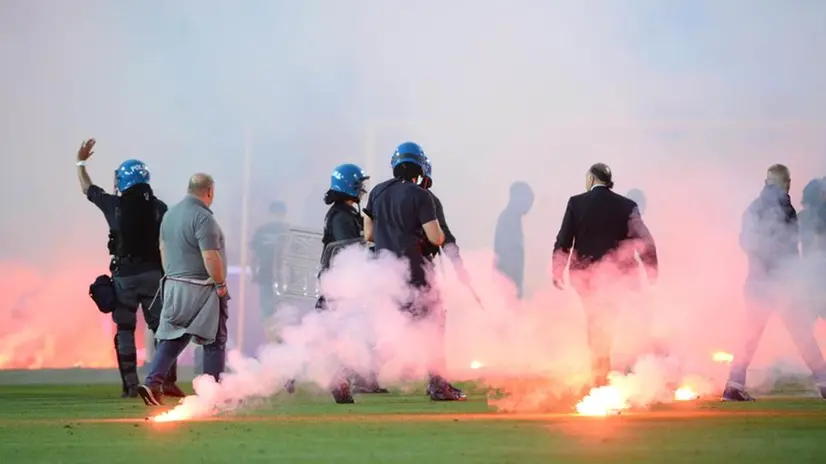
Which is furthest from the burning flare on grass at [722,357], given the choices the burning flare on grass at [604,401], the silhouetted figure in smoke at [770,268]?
the burning flare on grass at [604,401]

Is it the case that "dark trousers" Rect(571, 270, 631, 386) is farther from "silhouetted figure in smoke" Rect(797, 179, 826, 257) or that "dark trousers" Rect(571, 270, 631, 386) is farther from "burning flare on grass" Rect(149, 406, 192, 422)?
"burning flare on grass" Rect(149, 406, 192, 422)

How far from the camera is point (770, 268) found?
31.4 ft

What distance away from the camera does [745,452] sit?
19.6 ft

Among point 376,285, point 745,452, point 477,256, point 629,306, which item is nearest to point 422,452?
point 745,452

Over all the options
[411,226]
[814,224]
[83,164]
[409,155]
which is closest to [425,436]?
[411,226]

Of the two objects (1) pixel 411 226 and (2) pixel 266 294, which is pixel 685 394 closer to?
(1) pixel 411 226

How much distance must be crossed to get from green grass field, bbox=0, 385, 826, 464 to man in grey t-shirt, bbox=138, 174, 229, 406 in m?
0.49

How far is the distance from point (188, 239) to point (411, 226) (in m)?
1.35

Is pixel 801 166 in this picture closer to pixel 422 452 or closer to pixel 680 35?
pixel 680 35

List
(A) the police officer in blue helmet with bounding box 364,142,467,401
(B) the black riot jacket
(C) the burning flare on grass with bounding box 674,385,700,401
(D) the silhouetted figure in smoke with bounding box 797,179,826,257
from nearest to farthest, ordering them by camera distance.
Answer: (A) the police officer in blue helmet with bounding box 364,142,467,401 → (C) the burning flare on grass with bounding box 674,385,700,401 → (B) the black riot jacket → (D) the silhouetted figure in smoke with bounding box 797,179,826,257

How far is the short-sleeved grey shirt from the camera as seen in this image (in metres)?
9.21

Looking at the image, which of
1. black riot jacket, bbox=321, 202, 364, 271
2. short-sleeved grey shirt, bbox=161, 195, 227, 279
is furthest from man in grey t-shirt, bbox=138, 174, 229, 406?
black riot jacket, bbox=321, 202, 364, 271

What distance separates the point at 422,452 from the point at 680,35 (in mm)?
8415

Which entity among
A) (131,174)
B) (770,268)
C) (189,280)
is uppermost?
(131,174)
